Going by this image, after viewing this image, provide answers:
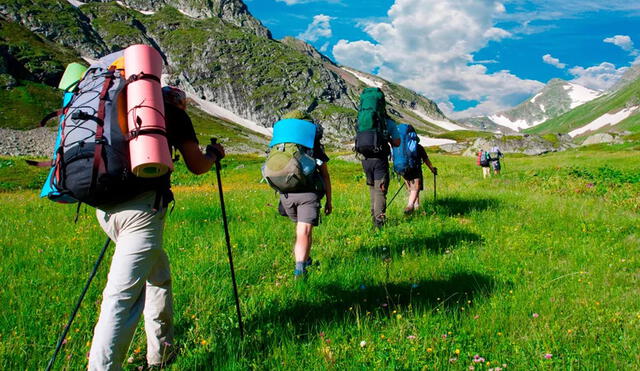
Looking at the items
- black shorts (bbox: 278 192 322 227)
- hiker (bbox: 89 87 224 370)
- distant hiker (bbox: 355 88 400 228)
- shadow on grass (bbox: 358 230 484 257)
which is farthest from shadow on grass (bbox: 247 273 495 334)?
distant hiker (bbox: 355 88 400 228)

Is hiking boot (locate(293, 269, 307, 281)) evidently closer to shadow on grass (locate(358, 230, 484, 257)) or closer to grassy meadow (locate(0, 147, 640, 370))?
grassy meadow (locate(0, 147, 640, 370))

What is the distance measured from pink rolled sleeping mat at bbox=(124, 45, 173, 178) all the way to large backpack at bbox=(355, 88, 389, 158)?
5760mm

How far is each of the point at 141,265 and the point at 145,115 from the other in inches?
45.8

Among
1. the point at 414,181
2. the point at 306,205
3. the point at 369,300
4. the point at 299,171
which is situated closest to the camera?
the point at 369,300

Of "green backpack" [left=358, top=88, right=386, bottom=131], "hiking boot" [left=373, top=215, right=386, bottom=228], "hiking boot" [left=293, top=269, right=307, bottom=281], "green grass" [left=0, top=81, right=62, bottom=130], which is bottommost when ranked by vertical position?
"hiking boot" [left=293, top=269, right=307, bottom=281]

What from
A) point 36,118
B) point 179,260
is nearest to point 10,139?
point 36,118

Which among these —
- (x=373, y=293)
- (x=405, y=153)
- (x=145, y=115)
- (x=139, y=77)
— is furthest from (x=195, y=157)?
(x=405, y=153)

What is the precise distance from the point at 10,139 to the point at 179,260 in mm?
108699

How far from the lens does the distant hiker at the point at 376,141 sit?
8.31 m

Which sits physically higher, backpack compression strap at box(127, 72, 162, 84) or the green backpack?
the green backpack

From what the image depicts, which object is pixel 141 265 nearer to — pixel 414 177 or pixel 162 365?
pixel 162 365

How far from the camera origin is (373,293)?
5.09 meters

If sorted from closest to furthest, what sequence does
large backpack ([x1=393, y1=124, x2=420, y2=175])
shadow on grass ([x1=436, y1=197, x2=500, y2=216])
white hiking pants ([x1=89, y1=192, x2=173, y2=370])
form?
white hiking pants ([x1=89, y1=192, x2=173, y2=370])
large backpack ([x1=393, y1=124, x2=420, y2=175])
shadow on grass ([x1=436, y1=197, x2=500, y2=216])

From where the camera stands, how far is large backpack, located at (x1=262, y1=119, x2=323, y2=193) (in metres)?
5.34
